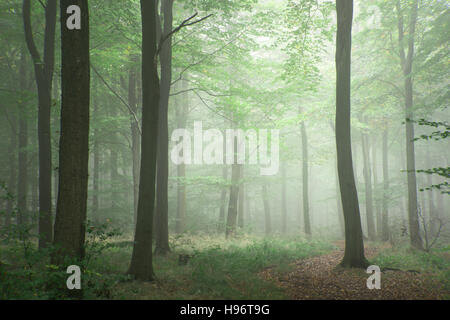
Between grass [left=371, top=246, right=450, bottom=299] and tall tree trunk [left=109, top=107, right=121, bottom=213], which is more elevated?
tall tree trunk [left=109, top=107, right=121, bottom=213]

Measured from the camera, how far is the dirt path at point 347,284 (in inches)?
246

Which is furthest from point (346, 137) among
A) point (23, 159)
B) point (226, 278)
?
point (23, 159)

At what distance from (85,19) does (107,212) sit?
49.6ft

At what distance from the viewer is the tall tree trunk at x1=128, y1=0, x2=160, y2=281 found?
22.1ft

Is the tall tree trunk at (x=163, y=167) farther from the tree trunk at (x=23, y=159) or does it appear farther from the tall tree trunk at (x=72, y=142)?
the tree trunk at (x=23, y=159)

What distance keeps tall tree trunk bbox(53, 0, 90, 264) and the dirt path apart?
187 inches

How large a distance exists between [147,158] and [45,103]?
206 inches

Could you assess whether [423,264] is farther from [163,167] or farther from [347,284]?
[163,167]

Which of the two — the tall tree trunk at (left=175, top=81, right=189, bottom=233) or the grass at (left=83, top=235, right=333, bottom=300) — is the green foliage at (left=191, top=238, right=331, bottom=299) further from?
the tall tree trunk at (left=175, top=81, right=189, bottom=233)

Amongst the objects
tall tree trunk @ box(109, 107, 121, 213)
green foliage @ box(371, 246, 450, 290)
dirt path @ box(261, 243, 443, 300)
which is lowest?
green foliage @ box(371, 246, 450, 290)

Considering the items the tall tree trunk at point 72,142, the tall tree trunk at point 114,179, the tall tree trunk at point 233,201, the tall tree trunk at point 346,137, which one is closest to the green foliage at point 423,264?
the tall tree trunk at point 346,137

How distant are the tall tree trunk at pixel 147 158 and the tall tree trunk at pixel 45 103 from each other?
437 cm

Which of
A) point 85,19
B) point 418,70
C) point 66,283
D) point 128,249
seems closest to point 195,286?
point 66,283

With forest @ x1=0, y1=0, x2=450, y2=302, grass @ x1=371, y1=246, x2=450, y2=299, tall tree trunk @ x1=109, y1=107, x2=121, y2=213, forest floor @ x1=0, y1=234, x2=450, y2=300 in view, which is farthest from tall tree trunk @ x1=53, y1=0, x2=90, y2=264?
tall tree trunk @ x1=109, y1=107, x2=121, y2=213
